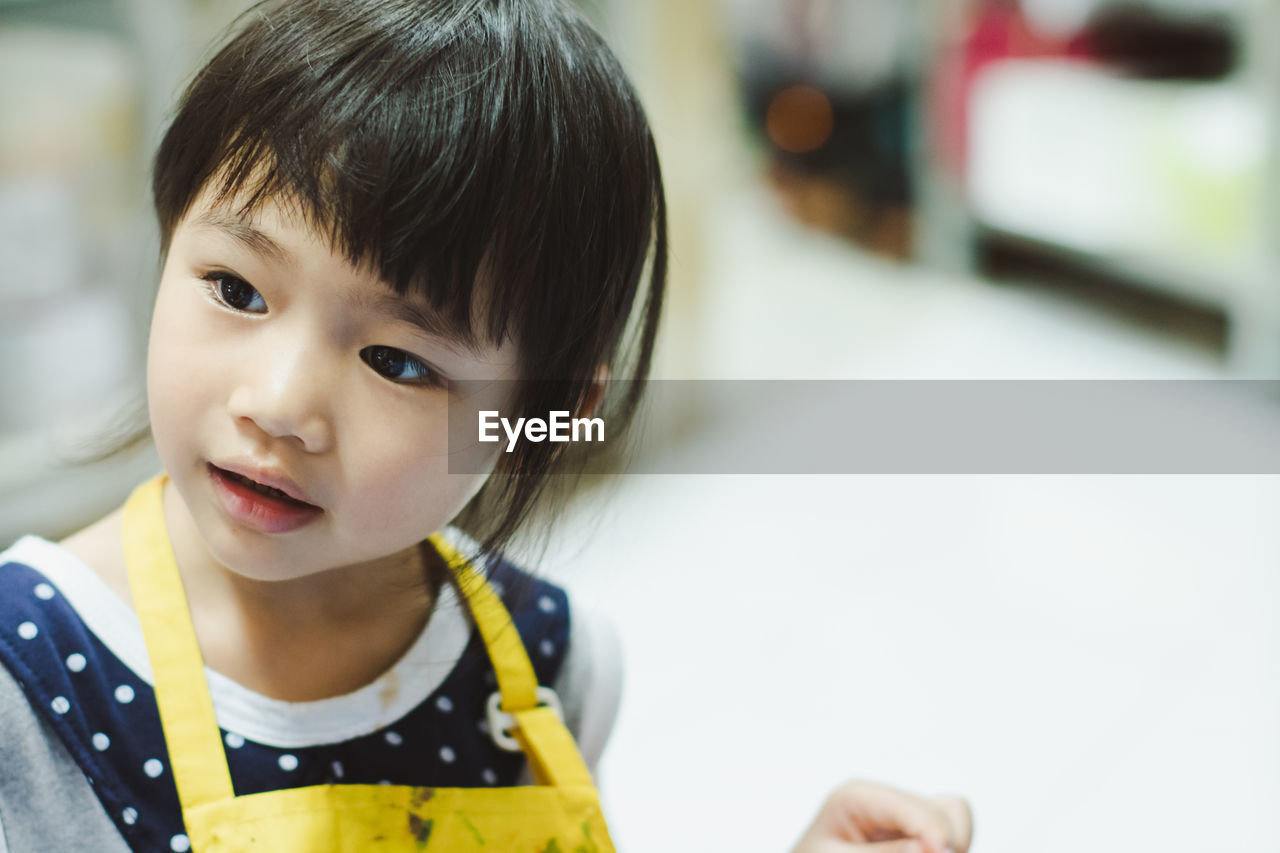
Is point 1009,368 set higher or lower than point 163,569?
higher

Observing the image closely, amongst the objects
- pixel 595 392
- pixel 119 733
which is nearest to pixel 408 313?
pixel 595 392

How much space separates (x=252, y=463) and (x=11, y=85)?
120 centimetres

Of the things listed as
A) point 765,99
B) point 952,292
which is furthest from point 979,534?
point 765,99

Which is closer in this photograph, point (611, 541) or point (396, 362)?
point (396, 362)

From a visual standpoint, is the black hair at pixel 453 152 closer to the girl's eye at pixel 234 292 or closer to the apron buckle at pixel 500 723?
the girl's eye at pixel 234 292

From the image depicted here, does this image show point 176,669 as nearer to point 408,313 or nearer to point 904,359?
point 408,313

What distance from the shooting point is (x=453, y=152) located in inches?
18.5

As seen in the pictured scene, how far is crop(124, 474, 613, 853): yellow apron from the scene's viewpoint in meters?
0.52

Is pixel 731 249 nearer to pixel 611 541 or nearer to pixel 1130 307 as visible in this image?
pixel 1130 307

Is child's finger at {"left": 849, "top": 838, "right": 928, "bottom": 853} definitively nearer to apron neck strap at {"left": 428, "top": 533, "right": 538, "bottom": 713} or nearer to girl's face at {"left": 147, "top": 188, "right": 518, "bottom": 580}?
apron neck strap at {"left": 428, "top": 533, "right": 538, "bottom": 713}

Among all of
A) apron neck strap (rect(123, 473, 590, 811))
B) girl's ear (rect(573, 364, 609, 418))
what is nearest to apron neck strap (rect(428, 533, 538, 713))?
apron neck strap (rect(123, 473, 590, 811))

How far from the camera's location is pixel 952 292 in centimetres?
246

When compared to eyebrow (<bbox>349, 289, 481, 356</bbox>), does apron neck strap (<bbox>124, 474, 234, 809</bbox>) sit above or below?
below

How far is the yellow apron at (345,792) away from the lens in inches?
20.3
